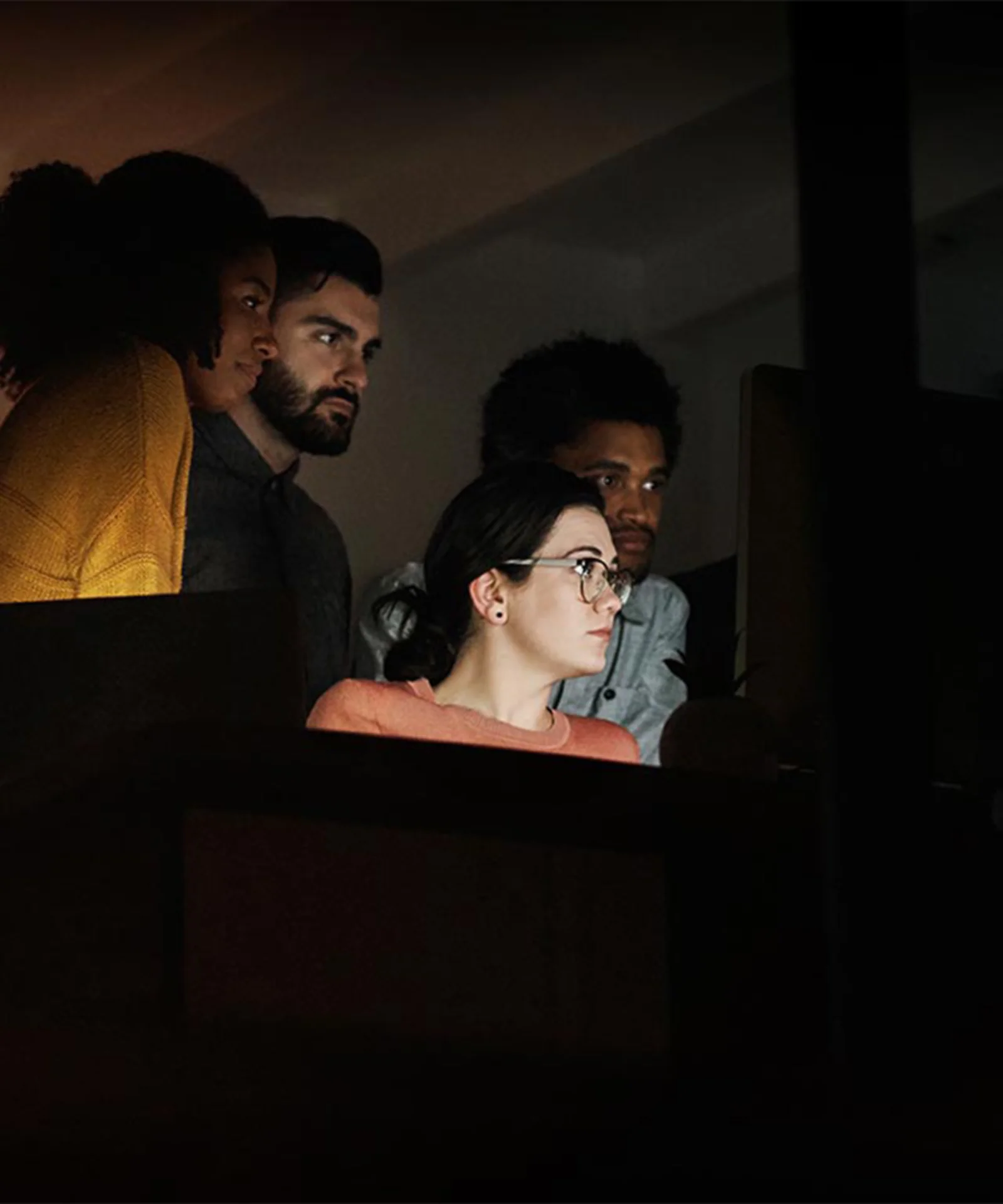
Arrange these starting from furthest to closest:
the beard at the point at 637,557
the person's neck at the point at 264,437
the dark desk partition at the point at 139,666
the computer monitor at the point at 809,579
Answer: the beard at the point at 637,557 → the person's neck at the point at 264,437 → the computer monitor at the point at 809,579 → the dark desk partition at the point at 139,666

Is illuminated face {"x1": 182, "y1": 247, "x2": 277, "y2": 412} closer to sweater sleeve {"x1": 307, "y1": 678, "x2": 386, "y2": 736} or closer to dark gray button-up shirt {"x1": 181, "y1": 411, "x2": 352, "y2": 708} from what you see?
dark gray button-up shirt {"x1": 181, "y1": 411, "x2": 352, "y2": 708}

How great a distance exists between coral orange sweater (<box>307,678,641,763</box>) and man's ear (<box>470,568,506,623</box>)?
13cm

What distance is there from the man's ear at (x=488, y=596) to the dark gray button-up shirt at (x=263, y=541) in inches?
21.2

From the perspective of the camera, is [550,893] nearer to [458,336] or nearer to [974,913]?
[974,913]

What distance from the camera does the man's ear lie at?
124 inches

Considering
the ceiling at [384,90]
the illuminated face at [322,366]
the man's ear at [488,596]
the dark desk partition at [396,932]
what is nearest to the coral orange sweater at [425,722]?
the man's ear at [488,596]

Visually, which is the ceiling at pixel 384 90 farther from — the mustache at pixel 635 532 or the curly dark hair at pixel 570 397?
the mustache at pixel 635 532

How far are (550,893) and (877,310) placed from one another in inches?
16.7

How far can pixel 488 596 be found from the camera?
10.3 feet

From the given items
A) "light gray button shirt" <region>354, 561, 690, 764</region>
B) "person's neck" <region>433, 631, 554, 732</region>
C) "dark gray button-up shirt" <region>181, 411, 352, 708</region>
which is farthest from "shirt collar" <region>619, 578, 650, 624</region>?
"person's neck" <region>433, 631, 554, 732</region>

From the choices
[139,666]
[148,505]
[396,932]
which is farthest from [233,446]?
[396,932]

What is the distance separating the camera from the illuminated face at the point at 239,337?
145 inches

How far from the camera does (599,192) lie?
4242mm

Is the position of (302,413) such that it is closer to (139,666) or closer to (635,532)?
(635,532)
